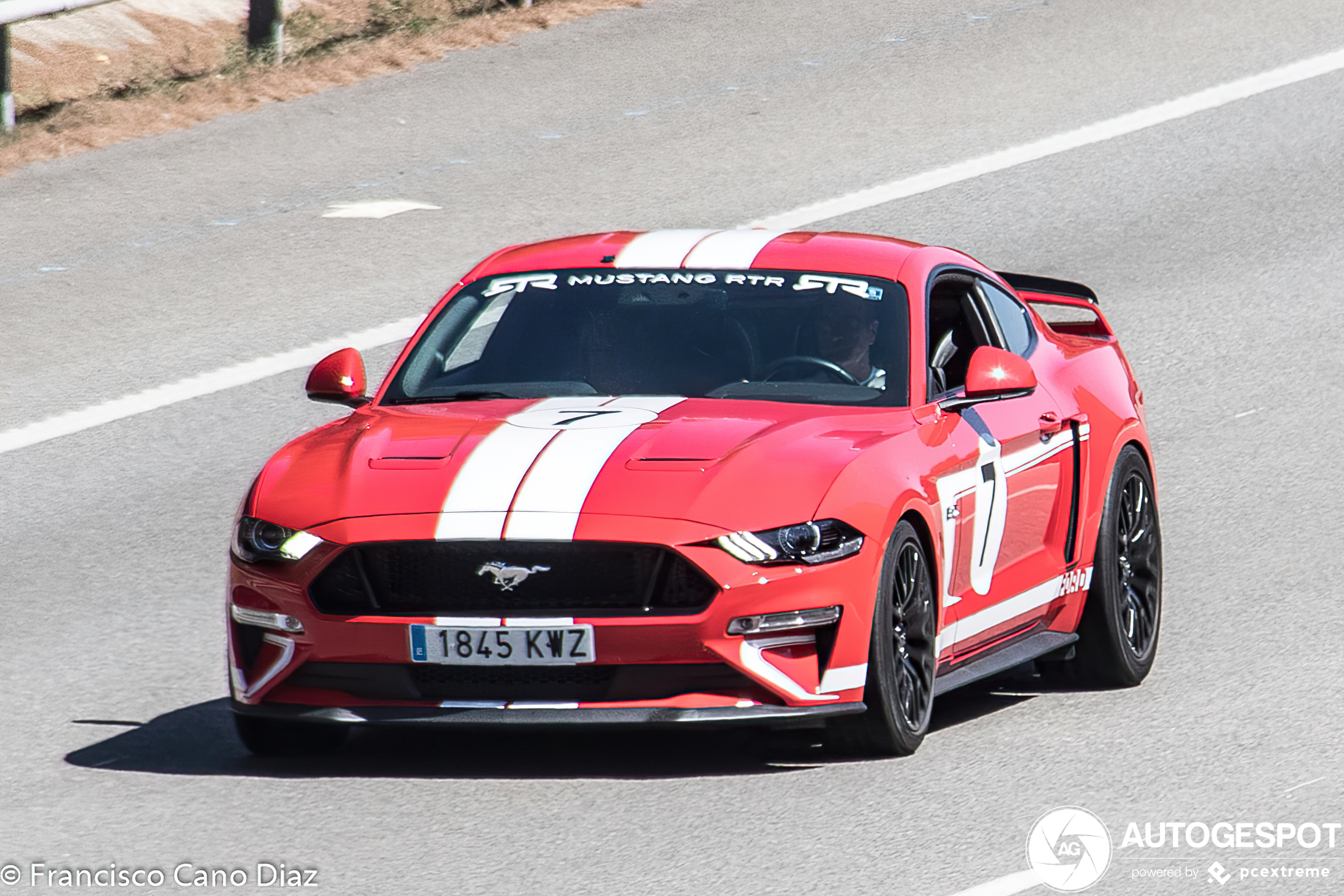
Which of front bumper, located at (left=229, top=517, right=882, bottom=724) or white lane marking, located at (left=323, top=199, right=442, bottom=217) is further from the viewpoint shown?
white lane marking, located at (left=323, top=199, right=442, bottom=217)

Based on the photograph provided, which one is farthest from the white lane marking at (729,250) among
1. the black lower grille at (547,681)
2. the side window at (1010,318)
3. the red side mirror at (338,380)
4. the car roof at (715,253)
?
the black lower grille at (547,681)

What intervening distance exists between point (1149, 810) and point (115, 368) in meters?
7.27

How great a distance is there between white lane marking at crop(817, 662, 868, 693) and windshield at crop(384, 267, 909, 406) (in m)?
1.11

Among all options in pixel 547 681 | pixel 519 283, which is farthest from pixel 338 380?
pixel 547 681

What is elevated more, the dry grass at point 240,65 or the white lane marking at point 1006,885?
the white lane marking at point 1006,885

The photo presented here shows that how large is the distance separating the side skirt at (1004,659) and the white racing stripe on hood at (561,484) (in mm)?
1279

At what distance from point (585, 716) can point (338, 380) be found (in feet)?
5.83

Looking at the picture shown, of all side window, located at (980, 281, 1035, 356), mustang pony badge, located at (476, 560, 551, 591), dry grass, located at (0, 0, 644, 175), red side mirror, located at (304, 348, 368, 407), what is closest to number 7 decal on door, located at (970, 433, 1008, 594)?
side window, located at (980, 281, 1035, 356)

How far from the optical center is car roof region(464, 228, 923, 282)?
8492mm

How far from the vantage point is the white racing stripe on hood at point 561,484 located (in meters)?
6.91

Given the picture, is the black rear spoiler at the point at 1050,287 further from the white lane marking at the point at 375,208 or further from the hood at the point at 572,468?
the white lane marking at the point at 375,208

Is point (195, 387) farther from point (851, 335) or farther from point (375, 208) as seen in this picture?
point (851, 335)

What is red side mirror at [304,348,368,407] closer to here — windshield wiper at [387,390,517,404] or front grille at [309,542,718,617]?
windshield wiper at [387,390,517,404]

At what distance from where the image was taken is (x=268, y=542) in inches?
284
